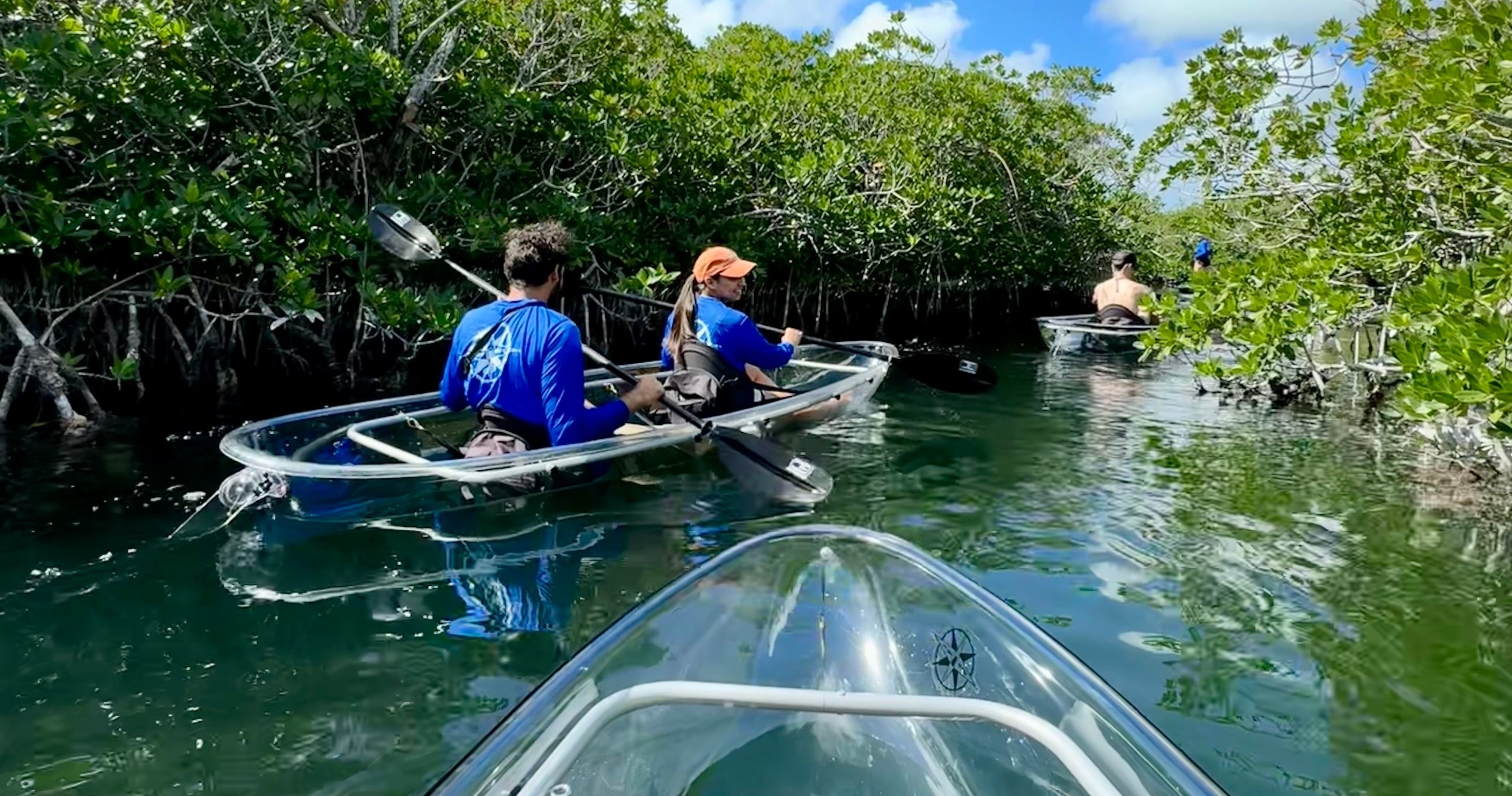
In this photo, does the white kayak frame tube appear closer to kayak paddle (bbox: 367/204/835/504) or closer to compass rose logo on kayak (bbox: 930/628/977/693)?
compass rose logo on kayak (bbox: 930/628/977/693)

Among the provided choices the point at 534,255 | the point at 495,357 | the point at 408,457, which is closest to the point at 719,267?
the point at 534,255

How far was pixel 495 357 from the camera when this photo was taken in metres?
4.70

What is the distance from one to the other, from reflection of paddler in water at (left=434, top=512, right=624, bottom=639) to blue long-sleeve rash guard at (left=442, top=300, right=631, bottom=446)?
1.61ft

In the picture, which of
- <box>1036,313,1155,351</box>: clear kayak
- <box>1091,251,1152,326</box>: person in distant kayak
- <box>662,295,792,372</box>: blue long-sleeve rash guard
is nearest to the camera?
<box>662,295,792,372</box>: blue long-sleeve rash guard

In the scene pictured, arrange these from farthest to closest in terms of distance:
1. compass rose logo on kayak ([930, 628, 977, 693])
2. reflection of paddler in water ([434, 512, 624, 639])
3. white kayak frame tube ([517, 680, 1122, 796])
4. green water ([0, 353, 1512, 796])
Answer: reflection of paddler in water ([434, 512, 624, 639]), green water ([0, 353, 1512, 796]), compass rose logo on kayak ([930, 628, 977, 693]), white kayak frame tube ([517, 680, 1122, 796])

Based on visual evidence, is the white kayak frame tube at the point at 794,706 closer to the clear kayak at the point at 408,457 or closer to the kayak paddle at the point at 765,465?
the clear kayak at the point at 408,457

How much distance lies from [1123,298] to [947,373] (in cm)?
537

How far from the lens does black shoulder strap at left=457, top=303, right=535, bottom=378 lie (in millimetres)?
4629

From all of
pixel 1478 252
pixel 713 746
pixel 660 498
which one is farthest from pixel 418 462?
pixel 1478 252

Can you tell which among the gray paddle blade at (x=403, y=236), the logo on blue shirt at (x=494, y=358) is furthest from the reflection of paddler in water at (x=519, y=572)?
the gray paddle blade at (x=403, y=236)

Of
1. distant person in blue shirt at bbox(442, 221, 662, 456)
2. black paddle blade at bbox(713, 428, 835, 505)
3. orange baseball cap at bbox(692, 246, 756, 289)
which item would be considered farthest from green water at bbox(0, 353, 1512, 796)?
orange baseball cap at bbox(692, 246, 756, 289)

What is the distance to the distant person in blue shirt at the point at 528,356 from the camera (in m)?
4.59

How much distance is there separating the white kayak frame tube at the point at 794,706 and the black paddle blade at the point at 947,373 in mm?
6356

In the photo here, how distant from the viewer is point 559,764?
2.01m
